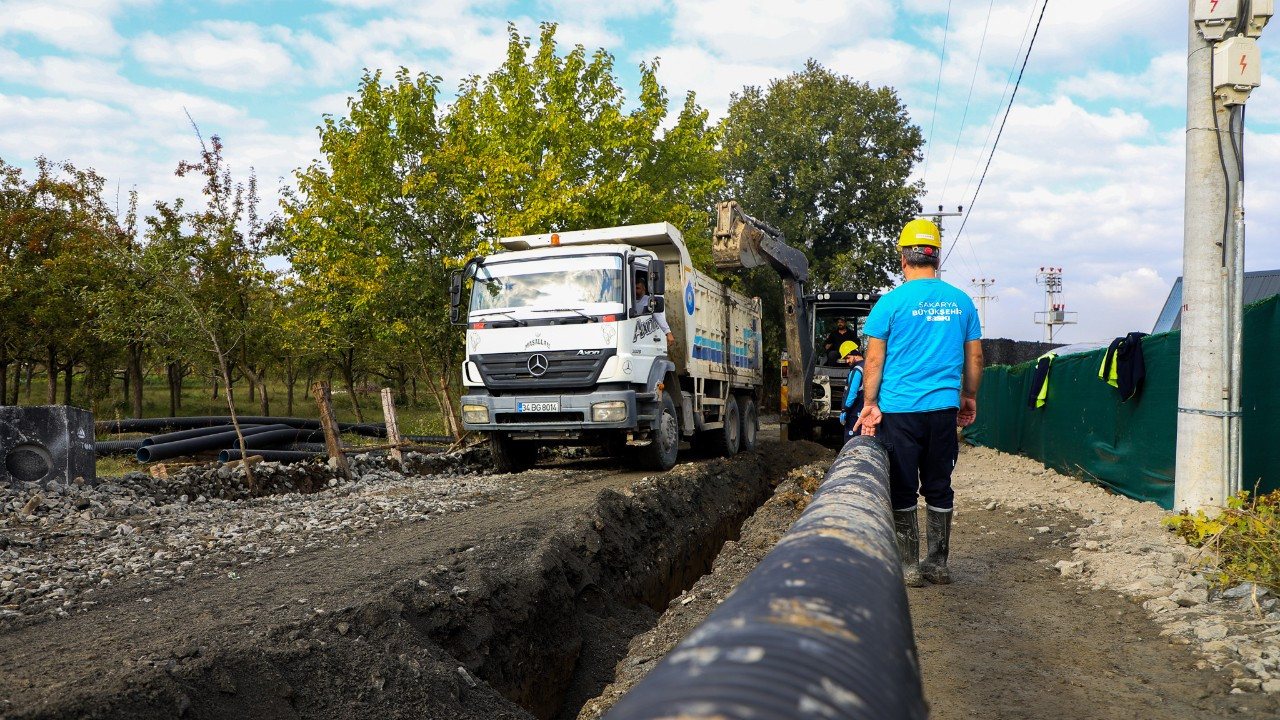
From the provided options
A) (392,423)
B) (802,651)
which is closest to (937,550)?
(802,651)

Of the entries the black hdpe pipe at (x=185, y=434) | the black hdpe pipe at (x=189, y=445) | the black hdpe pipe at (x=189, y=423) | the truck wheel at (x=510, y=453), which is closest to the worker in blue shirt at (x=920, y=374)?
the truck wheel at (x=510, y=453)

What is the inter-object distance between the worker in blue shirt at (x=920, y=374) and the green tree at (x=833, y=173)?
25.6 metres

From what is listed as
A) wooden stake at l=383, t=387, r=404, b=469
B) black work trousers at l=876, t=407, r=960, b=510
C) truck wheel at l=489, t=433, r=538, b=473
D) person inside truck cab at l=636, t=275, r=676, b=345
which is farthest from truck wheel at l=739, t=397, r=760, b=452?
black work trousers at l=876, t=407, r=960, b=510

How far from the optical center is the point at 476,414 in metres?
11.2

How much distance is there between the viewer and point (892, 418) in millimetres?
4883

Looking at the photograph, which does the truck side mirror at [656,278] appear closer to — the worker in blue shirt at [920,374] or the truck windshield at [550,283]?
the truck windshield at [550,283]

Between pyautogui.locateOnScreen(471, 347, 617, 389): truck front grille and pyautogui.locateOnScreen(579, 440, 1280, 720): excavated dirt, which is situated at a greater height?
pyautogui.locateOnScreen(471, 347, 617, 389): truck front grille

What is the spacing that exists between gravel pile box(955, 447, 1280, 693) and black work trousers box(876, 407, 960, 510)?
1272mm

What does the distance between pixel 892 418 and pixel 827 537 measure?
3.26 m

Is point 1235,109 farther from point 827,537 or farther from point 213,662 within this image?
point 213,662

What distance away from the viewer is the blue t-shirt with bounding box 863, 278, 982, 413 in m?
4.77

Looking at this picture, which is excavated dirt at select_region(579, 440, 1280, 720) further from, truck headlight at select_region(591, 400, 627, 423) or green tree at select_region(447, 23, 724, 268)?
green tree at select_region(447, 23, 724, 268)

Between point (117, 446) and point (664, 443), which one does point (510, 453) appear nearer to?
point (664, 443)

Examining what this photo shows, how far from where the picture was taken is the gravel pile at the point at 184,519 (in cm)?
579
